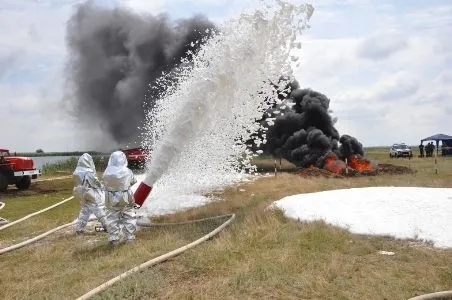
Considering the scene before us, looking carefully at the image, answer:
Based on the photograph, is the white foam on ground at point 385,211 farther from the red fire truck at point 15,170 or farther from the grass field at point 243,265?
the red fire truck at point 15,170

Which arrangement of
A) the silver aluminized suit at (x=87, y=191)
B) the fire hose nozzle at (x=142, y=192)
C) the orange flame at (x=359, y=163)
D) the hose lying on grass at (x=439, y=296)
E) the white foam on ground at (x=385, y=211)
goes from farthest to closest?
the orange flame at (x=359, y=163)
the fire hose nozzle at (x=142, y=192)
the silver aluminized suit at (x=87, y=191)
the white foam on ground at (x=385, y=211)
the hose lying on grass at (x=439, y=296)

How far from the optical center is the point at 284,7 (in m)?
9.38

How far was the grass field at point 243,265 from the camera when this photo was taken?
5.55 m

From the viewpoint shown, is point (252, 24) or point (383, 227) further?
point (252, 24)

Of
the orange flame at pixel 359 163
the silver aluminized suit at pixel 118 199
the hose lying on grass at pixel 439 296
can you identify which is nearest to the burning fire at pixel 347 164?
the orange flame at pixel 359 163

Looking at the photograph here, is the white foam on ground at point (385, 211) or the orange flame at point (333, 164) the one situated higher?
the orange flame at point (333, 164)

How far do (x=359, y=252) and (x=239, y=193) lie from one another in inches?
291

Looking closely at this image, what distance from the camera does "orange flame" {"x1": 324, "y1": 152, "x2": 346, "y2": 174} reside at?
2243cm

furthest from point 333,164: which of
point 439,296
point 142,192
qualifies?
point 439,296

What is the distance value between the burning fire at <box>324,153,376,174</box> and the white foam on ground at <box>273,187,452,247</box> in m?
12.8

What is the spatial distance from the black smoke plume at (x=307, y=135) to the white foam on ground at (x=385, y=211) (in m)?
15.1

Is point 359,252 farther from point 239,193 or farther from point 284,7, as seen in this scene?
point 239,193

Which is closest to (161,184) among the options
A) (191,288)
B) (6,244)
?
(6,244)

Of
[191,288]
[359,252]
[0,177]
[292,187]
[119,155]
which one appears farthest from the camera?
[0,177]
